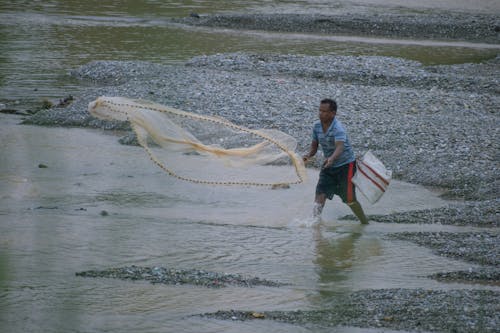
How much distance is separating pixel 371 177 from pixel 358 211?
2.01 ft

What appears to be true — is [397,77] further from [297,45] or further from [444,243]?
[444,243]

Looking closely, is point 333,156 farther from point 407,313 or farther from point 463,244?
point 407,313

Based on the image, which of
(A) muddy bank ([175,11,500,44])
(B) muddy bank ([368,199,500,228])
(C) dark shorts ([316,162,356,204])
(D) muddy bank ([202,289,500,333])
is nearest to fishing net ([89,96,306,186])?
(C) dark shorts ([316,162,356,204])

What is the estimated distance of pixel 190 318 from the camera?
6484 mm

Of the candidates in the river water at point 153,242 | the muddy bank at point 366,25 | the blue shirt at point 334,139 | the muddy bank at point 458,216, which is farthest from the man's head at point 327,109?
the muddy bank at point 366,25

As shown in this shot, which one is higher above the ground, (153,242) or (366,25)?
(366,25)

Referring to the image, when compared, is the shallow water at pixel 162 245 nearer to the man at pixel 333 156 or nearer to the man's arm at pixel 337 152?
the man at pixel 333 156

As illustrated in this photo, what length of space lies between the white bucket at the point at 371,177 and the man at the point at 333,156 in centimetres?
7

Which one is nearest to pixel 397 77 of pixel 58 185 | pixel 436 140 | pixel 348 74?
pixel 348 74

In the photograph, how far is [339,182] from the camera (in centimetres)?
891

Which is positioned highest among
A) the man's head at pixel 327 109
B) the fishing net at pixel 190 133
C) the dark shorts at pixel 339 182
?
the man's head at pixel 327 109

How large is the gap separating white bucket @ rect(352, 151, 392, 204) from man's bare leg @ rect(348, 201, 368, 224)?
32 cm

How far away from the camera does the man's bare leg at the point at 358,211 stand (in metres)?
9.12

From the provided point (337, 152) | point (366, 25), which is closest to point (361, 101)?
point (337, 152)
